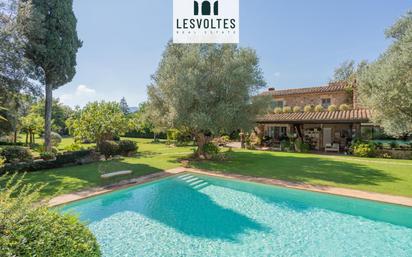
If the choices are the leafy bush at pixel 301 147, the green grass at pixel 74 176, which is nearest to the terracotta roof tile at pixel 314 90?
the leafy bush at pixel 301 147

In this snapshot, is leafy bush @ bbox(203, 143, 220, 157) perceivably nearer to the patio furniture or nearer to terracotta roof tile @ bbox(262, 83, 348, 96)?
terracotta roof tile @ bbox(262, 83, 348, 96)

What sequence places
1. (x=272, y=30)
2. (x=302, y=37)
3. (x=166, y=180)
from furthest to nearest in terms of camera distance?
(x=302, y=37), (x=272, y=30), (x=166, y=180)

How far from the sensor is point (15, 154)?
14688mm

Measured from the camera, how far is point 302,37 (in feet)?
73.7

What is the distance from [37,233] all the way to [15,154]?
15.1 meters

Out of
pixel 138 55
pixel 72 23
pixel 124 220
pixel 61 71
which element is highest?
pixel 72 23

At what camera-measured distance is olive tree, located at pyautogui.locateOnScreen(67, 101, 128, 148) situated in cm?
2158

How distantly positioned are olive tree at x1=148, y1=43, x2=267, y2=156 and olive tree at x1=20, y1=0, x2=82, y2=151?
26.7ft

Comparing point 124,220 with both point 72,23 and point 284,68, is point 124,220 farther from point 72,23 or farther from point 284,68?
point 284,68

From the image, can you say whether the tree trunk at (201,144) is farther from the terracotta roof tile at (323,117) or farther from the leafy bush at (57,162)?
the leafy bush at (57,162)

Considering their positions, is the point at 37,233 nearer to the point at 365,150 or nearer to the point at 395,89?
the point at 395,89

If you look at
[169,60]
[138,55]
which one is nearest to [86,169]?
[169,60]

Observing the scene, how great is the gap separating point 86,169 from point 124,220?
28.4 ft

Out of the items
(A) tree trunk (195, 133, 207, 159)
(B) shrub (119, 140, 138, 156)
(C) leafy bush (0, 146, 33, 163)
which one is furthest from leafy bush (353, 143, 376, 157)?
(C) leafy bush (0, 146, 33, 163)
